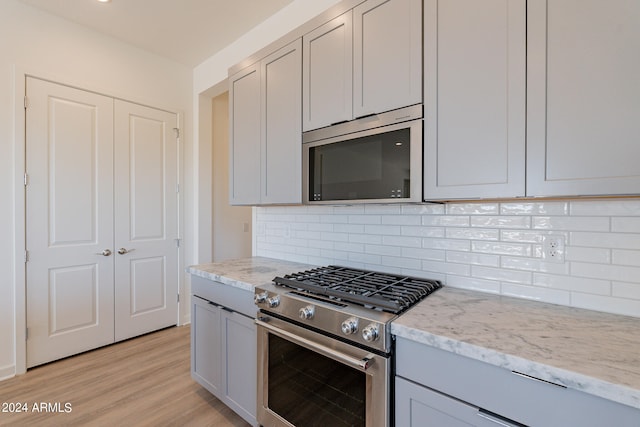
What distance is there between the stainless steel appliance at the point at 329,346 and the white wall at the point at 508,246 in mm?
185

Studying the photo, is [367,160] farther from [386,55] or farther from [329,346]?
[329,346]

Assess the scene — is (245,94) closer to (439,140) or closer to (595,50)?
(439,140)

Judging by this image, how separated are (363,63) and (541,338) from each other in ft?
4.74

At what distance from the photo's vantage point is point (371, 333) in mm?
1115

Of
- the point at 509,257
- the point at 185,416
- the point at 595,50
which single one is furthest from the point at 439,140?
the point at 185,416

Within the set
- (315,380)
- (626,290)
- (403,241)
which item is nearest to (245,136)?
(403,241)

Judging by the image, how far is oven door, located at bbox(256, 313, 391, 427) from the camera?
3.74 ft

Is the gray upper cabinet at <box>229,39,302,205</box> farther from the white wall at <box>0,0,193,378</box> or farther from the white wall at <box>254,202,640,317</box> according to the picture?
the white wall at <box>0,0,193,378</box>

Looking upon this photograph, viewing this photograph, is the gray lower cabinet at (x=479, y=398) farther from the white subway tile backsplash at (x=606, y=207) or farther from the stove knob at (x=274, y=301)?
the white subway tile backsplash at (x=606, y=207)

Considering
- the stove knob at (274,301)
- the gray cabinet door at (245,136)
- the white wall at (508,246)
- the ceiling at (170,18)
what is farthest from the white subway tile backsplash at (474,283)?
the ceiling at (170,18)

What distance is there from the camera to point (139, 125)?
10.0 ft

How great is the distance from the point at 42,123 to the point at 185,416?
261 centimetres

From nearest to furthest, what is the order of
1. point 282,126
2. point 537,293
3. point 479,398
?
point 479,398
point 537,293
point 282,126

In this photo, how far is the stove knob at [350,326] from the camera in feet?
3.84
